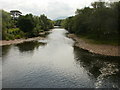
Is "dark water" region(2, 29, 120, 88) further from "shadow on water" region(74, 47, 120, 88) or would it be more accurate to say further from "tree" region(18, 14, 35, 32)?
"tree" region(18, 14, 35, 32)

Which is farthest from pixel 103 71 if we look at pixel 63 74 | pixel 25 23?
pixel 25 23

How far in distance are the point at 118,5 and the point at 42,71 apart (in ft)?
133

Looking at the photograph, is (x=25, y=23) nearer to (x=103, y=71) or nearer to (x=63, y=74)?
(x=63, y=74)

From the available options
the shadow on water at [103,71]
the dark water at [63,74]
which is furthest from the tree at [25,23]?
the shadow on water at [103,71]

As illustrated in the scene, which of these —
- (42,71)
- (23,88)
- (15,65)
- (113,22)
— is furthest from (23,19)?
(23,88)

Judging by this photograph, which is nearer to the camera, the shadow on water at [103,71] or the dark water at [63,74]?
the dark water at [63,74]

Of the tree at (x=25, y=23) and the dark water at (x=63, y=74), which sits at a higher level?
the tree at (x=25, y=23)

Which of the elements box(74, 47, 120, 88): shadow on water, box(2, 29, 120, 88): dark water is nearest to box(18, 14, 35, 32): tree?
box(2, 29, 120, 88): dark water

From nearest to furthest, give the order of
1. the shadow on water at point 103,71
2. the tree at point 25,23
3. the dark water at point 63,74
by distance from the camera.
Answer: the dark water at point 63,74
the shadow on water at point 103,71
the tree at point 25,23

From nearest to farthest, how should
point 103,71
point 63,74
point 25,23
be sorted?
1. point 63,74
2. point 103,71
3. point 25,23

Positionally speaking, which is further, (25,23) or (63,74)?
(25,23)

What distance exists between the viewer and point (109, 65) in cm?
3356

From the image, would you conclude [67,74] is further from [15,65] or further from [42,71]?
[15,65]

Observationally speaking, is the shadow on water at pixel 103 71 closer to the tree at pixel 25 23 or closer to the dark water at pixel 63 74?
the dark water at pixel 63 74
